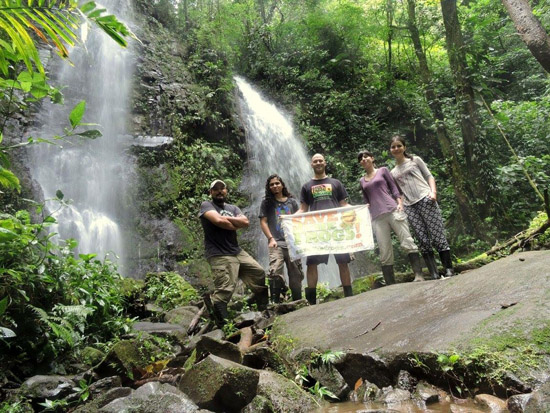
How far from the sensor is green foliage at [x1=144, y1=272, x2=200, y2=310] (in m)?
6.43

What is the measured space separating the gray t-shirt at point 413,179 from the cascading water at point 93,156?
5.35 metres

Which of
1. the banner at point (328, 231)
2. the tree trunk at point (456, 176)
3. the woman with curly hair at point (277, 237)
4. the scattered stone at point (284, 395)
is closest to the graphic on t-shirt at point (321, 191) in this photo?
the banner at point (328, 231)

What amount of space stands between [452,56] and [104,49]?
10362 millimetres

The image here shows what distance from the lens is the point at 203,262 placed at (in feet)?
29.8

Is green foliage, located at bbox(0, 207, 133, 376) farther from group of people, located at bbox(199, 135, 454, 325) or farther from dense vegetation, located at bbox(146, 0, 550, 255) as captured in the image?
dense vegetation, located at bbox(146, 0, 550, 255)

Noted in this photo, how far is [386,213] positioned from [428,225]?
51cm

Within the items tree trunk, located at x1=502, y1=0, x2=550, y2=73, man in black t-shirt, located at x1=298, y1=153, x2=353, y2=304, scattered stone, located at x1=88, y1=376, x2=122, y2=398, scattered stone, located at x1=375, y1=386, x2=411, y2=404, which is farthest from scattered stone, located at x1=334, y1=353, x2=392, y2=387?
tree trunk, located at x1=502, y1=0, x2=550, y2=73

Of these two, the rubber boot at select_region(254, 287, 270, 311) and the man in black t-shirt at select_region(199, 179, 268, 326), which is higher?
the man in black t-shirt at select_region(199, 179, 268, 326)

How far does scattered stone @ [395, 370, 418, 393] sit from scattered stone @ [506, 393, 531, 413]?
637 millimetres

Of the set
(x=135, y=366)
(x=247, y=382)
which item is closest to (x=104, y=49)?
(x=135, y=366)

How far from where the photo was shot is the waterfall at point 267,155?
10.9m

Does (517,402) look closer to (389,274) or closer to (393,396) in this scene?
(393,396)

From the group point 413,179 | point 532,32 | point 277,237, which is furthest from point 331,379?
point 532,32

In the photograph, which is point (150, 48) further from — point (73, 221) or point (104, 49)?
point (73, 221)
